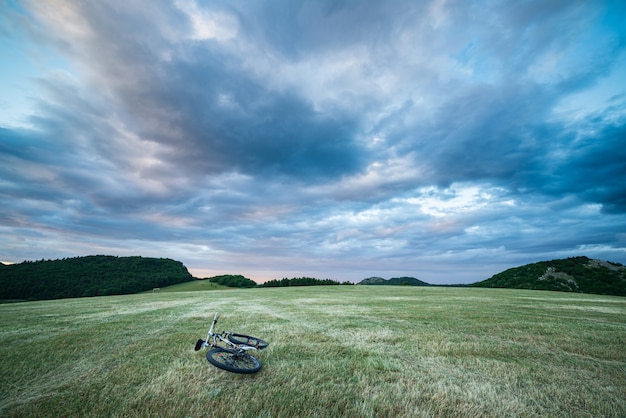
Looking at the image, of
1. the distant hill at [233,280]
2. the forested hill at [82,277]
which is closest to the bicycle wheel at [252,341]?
the distant hill at [233,280]

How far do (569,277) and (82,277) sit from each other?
15600cm

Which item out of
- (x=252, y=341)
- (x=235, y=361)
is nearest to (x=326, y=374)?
(x=235, y=361)

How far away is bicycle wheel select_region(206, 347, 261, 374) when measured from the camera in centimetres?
689

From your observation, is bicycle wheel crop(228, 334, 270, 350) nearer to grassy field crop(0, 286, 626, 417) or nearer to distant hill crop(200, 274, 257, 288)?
grassy field crop(0, 286, 626, 417)

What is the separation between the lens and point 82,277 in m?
106

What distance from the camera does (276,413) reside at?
5199 millimetres

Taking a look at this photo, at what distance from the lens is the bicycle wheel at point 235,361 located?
22.6 feet

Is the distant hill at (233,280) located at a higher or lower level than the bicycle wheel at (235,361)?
higher

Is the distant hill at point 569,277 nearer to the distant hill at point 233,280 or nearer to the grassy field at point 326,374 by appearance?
the grassy field at point 326,374

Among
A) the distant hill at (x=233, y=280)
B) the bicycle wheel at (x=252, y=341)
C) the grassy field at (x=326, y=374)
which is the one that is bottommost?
the grassy field at (x=326, y=374)

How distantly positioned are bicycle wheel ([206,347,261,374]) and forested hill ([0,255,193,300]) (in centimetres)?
10020

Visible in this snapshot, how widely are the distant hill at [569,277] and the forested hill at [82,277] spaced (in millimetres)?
105769

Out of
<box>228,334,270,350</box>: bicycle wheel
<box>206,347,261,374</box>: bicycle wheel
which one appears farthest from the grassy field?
<box>228,334,270,350</box>: bicycle wheel

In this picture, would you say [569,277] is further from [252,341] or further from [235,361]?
[235,361]
